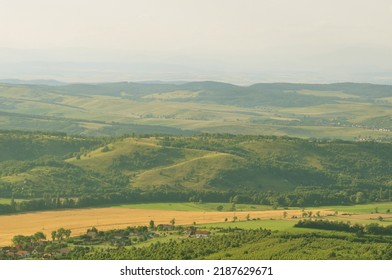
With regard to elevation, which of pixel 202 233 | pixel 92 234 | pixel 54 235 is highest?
pixel 202 233

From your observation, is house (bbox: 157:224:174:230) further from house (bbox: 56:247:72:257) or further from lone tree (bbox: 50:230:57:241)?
house (bbox: 56:247:72:257)

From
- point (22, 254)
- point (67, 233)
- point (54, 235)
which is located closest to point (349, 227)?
point (67, 233)

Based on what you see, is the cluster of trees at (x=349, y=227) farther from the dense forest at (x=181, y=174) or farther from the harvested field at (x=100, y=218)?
the dense forest at (x=181, y=174)

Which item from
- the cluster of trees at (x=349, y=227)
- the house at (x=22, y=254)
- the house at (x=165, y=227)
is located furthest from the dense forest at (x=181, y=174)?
the house at (x=22, y=254)

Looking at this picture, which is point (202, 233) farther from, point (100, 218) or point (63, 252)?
point (100, 218)

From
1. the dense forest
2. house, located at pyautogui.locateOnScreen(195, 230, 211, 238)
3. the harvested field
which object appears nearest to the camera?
house, located at pyautogui.locateOnScreen(195, 230, 211, 238)

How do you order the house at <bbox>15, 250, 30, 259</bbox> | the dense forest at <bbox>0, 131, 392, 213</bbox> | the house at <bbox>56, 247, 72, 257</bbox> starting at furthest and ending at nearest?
the dense forest at <bbox>0, 131, 392, 213</bbox> → the house at <bbox>56, 247, 72, 257</bbox> → the house at <bbox>15, 250, 30, 259</bbox>

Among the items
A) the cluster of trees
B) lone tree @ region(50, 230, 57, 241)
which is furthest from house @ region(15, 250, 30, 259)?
the cluster of trees
